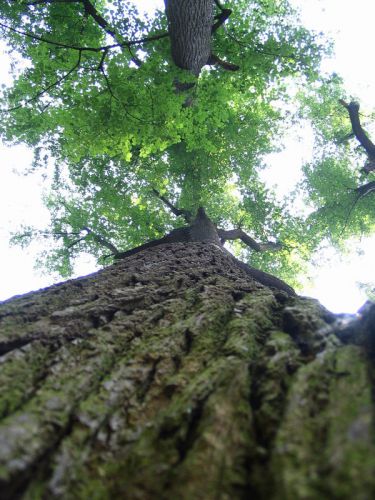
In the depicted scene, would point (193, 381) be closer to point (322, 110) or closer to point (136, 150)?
point (136, 150)

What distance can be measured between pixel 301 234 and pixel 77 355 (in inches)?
413

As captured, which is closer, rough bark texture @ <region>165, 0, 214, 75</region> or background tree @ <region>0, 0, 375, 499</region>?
background tree @ <region>0, 0, 375, 499</region>

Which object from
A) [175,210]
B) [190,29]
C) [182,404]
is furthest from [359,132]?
[182,404]

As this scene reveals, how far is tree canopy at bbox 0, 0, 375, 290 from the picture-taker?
5.15 meters

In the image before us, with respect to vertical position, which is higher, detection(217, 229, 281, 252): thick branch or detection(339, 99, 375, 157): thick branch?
detection(339, 99, 375, 157): thick branch

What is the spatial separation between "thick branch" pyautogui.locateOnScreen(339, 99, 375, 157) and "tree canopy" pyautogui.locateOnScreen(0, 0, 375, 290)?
78 cm

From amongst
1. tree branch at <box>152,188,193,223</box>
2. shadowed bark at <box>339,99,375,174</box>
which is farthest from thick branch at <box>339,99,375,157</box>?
tree branch at <box>152,188,193,223</box>

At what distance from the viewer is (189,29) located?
18.2ft

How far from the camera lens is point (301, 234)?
459 inches

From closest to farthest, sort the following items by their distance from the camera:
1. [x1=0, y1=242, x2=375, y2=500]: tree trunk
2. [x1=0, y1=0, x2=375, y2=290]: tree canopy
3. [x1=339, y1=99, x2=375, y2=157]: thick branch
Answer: [x1=0, y1=242, x2=375, y2=500]: tree trunk → [x1=0, y1=0, x2=375, y2=290]: tree canopy → [x1=339, y1=99, x2=375, y2=157]: thick branch

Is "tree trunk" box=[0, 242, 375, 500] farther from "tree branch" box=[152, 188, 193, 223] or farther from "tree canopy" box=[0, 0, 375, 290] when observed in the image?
"tree branch" box=[152, 188, 193, 223]

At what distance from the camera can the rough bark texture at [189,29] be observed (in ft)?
17.7

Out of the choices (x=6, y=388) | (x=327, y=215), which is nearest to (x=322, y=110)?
(x=327, y=215)

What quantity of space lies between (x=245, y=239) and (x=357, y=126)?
4557 mm
